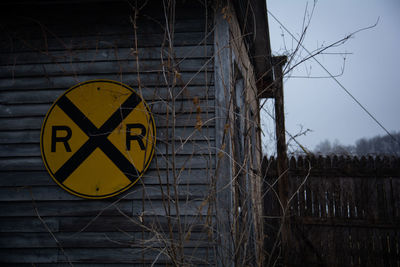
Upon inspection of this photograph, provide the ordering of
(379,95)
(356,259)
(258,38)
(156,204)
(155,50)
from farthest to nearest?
1. (379,95)
2. (356,259)
3. (258,38)
4. (155,50)
5. (156,204)

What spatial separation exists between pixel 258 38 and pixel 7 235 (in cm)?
427

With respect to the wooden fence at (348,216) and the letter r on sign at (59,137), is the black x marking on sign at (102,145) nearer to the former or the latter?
the letter r on sign at (59,137)

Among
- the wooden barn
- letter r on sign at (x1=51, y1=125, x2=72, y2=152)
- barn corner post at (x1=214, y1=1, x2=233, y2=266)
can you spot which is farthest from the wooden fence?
letter r on sign at (x1=51, y1=125, x2=72, y2=152)

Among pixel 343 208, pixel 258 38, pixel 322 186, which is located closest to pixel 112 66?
pixel 258 38

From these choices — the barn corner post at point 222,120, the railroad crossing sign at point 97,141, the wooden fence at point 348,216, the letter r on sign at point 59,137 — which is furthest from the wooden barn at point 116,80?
the wooden fence at point 348,216

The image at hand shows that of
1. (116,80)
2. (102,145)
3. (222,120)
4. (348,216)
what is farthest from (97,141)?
(348,216)

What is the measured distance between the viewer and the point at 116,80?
292cm

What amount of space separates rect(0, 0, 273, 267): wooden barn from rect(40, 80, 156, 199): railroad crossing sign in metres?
0.11

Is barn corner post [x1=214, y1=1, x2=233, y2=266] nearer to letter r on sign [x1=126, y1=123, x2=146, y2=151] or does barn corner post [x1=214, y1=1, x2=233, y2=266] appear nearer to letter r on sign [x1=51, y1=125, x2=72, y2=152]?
letter r on sign [x1=126, y1=123, x2=146, y2=151]

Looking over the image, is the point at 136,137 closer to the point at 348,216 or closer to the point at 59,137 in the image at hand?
the point at 59,137

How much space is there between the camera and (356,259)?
5070 mm

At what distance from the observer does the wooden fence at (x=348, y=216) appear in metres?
5.01

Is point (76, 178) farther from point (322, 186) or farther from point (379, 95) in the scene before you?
point (379, 95)

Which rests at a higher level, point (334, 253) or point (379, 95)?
point (379, 95)
